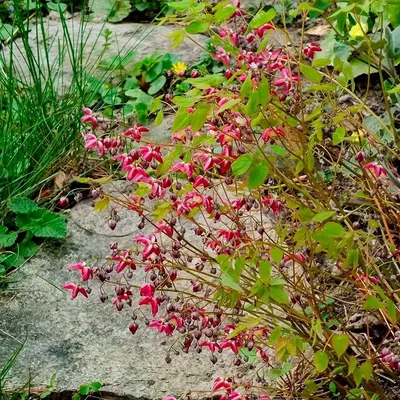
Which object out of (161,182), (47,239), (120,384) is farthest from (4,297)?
(161,182)

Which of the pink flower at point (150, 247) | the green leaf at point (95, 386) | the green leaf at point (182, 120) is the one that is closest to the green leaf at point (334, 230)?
the green leaf at point (182, 120)

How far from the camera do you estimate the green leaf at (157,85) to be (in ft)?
14.0

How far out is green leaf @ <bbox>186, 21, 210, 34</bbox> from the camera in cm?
194

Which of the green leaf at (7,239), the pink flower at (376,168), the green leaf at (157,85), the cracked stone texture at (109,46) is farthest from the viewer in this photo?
the cracked stone texture at (109,46)

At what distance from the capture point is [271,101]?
211 cm

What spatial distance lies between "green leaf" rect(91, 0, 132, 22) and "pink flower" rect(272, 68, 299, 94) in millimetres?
2932

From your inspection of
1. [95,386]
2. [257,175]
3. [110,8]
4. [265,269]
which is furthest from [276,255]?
[110,8]

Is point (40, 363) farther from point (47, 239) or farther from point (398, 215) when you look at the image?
point (398, 215)

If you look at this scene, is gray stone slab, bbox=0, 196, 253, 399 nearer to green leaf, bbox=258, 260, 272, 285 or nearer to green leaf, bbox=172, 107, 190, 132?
green leaf, bbox=258, 260, 272, 285

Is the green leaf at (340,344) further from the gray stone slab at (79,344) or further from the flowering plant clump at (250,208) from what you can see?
the gray stone slab at (79,344)

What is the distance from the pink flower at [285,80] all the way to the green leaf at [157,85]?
1.98 metres

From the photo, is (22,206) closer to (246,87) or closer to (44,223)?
(44,223)

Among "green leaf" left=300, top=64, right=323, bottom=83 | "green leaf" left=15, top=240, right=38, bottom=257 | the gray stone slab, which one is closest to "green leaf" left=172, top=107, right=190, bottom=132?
"green leaf" left=300, top=64, right=323, bottom=83

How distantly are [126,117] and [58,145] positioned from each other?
1.76 feet
